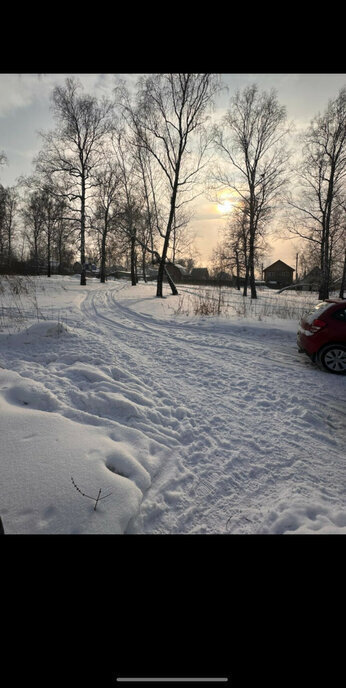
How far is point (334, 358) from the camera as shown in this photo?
593cm

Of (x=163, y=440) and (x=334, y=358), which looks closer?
(x=163, y=440)

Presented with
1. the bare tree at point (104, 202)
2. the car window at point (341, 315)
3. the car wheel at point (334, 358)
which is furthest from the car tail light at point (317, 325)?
the bare tree at point (104, 202)

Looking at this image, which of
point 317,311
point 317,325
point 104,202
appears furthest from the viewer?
point 104,202

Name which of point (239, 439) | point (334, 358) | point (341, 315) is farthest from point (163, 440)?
point (341, 315)

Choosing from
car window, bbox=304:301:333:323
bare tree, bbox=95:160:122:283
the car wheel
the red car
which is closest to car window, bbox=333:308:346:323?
the red car

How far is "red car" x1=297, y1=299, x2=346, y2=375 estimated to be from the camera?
5.88 meters

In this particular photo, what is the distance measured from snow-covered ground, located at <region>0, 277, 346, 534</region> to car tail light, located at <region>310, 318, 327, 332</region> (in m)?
0.87

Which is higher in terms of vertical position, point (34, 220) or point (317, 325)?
point (34, 220)

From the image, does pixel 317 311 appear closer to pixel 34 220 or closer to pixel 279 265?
pixel 34 220

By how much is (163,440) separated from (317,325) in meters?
4.50

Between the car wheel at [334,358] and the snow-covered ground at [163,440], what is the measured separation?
33 centimetres

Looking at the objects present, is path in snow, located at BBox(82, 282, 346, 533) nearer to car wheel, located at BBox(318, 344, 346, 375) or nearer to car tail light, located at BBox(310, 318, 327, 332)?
car wheel, located at BBox(318, 344, 346, 375)
